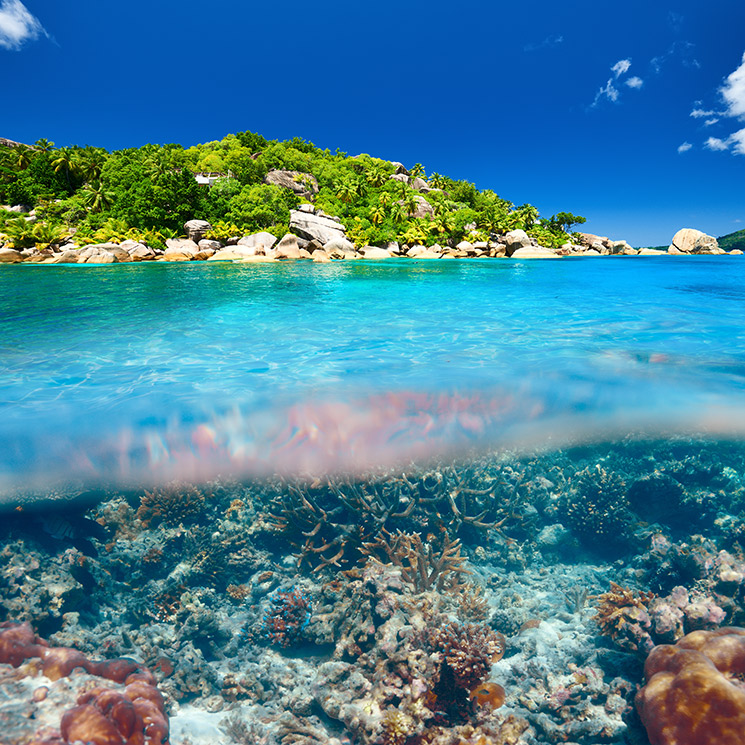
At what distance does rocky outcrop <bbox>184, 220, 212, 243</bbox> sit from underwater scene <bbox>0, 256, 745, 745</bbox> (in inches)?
1367

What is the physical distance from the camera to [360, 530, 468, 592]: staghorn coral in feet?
19.3

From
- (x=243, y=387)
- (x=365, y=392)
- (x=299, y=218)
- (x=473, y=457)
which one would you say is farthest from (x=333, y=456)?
(x=299, y=218)

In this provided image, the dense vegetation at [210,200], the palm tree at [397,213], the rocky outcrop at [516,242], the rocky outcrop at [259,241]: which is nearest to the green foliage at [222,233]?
the dense vegetation at [210,200]

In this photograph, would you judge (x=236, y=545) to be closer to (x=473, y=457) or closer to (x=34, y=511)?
(x=34, y=511)

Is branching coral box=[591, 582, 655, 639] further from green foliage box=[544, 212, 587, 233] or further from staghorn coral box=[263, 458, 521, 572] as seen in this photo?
green foliage box=[544, 212, 587, 233]

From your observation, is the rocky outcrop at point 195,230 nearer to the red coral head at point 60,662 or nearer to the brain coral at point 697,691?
the red coral head at point 60,662

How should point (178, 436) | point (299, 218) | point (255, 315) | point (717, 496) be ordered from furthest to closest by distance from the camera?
point (299, 218)
point (255, 315)
point (717, 496)
point (178, 436)

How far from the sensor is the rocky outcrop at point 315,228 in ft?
123

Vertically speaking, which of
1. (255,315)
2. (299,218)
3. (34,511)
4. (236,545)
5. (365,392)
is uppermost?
(299,218)

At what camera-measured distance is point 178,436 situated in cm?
535

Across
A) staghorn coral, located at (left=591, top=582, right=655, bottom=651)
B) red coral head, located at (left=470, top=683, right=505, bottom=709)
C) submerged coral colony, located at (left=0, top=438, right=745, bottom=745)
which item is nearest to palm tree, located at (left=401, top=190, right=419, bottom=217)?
submerged coral colony, located at (left=0, top=438, right=745, bottom=745)

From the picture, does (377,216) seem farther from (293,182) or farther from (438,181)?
(438,181)

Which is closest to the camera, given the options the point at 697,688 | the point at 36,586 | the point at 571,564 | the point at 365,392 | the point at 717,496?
the point at 697,688

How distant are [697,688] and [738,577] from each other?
8.11ft
